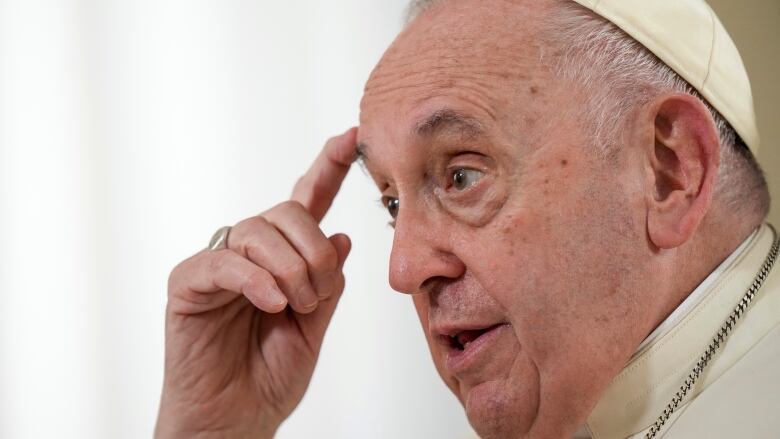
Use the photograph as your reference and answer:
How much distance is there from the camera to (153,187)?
238 centimetres

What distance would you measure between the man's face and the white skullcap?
0.48ft

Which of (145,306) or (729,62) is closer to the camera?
(729,62)

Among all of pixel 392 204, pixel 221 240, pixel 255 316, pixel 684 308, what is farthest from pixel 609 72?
pixel 255 316

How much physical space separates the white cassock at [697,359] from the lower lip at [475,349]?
0.67 ft

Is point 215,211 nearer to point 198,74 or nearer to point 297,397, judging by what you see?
point 198,74

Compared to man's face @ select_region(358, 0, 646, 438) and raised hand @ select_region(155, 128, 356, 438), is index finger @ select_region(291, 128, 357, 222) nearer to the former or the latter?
raised hand @ select_region(155, 128, 356, 438)

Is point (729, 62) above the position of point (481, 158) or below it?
above

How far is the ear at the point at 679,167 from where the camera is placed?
124 cm

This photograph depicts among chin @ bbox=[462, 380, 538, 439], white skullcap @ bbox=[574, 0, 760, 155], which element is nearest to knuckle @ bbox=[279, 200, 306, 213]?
chin @ bbox=[462, 380, 538, 439]

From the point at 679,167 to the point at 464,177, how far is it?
328mm

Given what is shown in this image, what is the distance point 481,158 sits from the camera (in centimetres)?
128

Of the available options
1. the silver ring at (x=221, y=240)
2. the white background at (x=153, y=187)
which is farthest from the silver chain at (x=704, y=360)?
the white background at (x=153, y=187)

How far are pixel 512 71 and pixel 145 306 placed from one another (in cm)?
150

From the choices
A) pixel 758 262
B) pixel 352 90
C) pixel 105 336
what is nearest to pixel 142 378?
pixel 105 336
